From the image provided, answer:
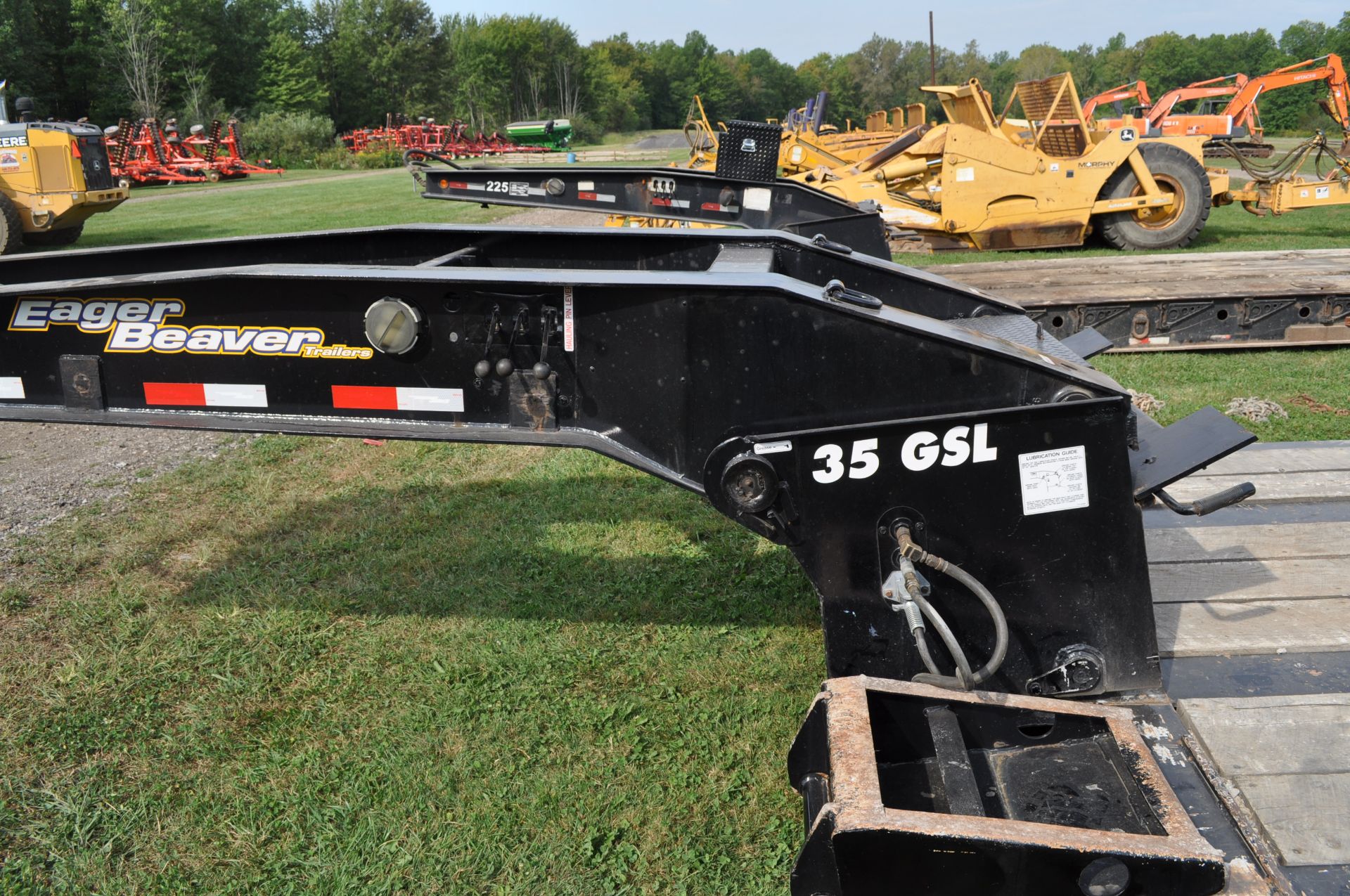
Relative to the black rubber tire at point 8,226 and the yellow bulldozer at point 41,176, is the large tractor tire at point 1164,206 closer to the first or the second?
the yellow bulldozer at point 41,176

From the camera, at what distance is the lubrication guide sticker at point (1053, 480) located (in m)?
2.31

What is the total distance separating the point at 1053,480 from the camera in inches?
91.4

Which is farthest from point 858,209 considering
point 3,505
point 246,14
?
point 246,14

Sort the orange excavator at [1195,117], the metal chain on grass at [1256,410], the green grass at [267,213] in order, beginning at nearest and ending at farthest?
the metal chain on grass at [1256,410] < the green grass at [267,213] < the orange excavator at [1195,117]

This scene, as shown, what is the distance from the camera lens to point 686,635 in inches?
146

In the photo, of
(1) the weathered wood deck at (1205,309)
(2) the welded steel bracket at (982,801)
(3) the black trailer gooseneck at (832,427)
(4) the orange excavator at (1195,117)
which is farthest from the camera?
(4) the orange excavator at (1195,117)

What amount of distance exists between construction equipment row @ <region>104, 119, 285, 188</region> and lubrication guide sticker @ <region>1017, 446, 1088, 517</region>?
103ft

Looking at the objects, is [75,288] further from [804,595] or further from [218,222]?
[218,222]

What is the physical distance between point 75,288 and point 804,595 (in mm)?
2594

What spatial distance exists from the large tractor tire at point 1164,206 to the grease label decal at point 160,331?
1284 cm

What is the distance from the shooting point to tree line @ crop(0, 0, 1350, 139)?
162 ft

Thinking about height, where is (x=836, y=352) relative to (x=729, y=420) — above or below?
above

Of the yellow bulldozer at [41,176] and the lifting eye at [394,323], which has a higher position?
the yellow bulldozer at [41,176]

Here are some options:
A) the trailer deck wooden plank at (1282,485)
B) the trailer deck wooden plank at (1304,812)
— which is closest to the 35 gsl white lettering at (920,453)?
the trailer deck wooden plank at (1304,812)
